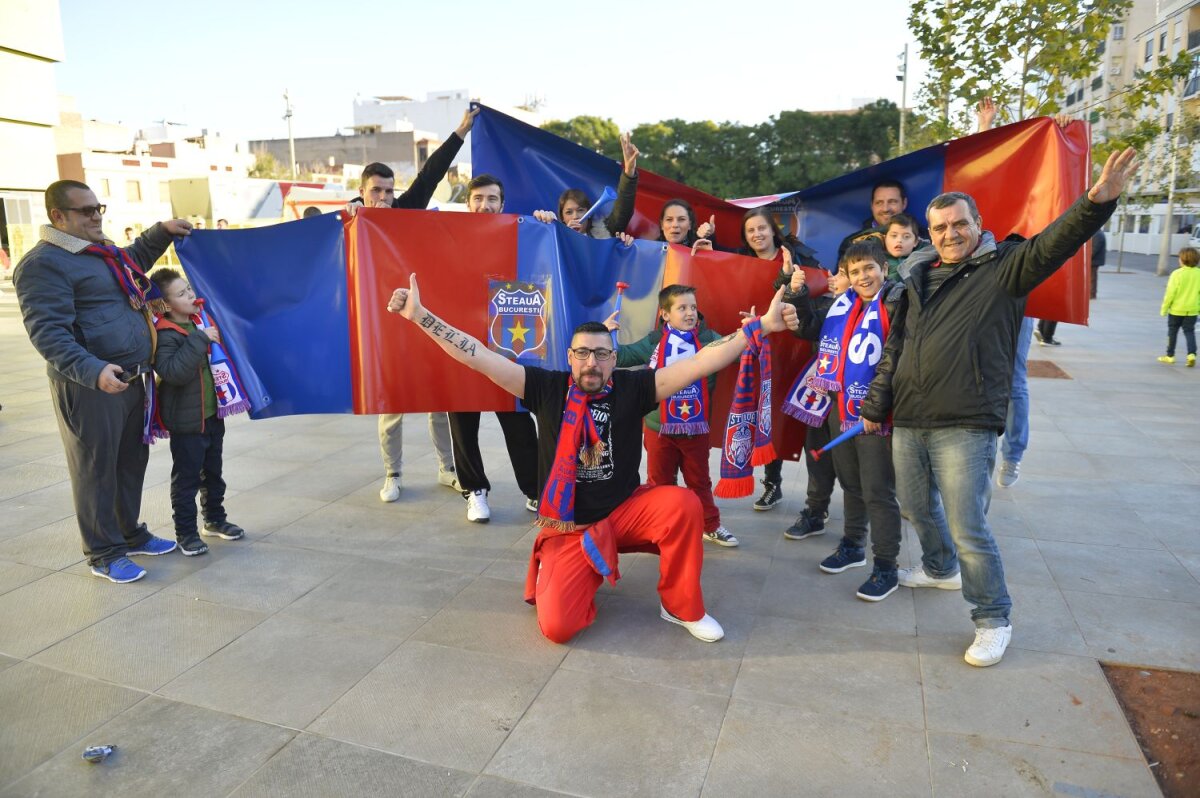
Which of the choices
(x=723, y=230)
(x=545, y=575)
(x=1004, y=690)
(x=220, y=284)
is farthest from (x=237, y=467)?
(x=1004, y=690)

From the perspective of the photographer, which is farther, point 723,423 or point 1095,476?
point 1095,476

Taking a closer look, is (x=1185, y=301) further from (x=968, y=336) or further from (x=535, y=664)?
(x=535, y=664)

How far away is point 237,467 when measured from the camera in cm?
669

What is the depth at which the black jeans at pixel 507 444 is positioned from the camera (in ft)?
17.4

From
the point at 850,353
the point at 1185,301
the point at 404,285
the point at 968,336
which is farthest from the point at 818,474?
the point at 1185,301

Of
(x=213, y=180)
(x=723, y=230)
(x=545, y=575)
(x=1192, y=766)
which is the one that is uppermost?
(x=213, y=180)

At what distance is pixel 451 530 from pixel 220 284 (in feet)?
6.93

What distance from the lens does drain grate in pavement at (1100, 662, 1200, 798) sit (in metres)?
2.81

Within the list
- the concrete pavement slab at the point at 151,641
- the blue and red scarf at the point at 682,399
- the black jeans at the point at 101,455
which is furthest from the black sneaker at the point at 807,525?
the black jeans at the point at 101,455

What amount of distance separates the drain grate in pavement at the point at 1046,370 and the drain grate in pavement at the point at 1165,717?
8.10 m

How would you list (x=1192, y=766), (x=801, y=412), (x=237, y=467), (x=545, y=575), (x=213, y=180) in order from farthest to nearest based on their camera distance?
(x=213, y=180) → (x=237, y=467) → (x=801, y=412) → (x=545, y=575) → (x=1192, y=766)

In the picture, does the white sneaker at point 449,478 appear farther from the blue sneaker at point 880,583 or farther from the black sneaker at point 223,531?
the blue sneaker at point 880,583

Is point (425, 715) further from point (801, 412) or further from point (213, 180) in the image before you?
point (213, 180)

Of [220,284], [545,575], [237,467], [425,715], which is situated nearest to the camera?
[425,715]
